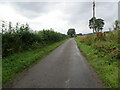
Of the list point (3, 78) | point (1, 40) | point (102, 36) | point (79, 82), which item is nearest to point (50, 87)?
point (79, 82)

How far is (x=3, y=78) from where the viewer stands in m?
5.95

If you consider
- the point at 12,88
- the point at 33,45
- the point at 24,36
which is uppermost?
the point at 24,36

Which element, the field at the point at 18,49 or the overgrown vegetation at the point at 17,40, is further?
the overgrown vegetation at the point at 17,40

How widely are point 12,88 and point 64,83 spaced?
1.89m

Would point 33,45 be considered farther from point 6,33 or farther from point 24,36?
point 6,33

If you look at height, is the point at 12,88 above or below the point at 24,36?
below

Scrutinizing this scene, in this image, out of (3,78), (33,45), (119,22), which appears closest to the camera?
(3,78)

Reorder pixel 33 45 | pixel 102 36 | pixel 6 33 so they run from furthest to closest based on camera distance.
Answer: pixel 102 36, pixel 33 45, pixel 6 33

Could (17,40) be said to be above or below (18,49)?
above

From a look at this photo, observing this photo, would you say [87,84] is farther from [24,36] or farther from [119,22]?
[24,36]

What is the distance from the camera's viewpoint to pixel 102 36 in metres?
17.6

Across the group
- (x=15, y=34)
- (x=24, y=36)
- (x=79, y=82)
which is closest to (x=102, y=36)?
(x=24, y=36)

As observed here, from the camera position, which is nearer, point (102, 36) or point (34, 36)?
point (34, 36)

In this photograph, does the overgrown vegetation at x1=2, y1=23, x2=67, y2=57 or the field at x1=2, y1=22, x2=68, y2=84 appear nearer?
the field at x1=2, y1=22, x2=68, y2=84
